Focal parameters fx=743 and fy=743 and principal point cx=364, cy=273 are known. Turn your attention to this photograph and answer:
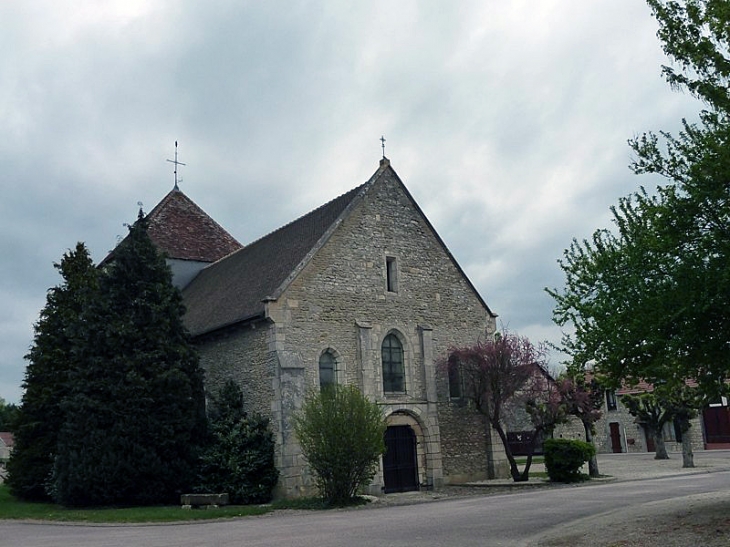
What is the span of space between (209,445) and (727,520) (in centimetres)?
1639

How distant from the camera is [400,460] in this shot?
83.7ft

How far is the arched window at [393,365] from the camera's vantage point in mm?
25828

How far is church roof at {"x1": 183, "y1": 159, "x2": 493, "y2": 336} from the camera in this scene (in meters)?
24.8

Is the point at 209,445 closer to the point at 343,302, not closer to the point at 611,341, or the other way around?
the point at 343,302

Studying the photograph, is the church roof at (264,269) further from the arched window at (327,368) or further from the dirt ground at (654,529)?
the dirt ground at (654,529)

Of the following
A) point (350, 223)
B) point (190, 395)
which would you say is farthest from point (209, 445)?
point (350, 223)

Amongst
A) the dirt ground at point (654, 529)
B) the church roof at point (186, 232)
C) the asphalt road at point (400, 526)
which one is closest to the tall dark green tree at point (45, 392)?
the church roof at point (186, 232)

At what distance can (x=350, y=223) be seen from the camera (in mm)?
25969

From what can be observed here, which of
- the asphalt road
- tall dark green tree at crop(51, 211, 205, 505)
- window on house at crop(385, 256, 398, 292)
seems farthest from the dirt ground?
tall dark green tree at crop(51, 211, 205, 505)

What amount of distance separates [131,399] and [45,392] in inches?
259

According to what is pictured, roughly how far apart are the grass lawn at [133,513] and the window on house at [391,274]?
29.1ft

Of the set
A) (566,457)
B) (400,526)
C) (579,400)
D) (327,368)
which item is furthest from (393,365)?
(400,526)

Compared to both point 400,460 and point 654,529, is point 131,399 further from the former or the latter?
point 654,529

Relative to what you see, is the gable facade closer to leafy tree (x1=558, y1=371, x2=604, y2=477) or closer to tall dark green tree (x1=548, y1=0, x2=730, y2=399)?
leafy tree (x1=558, y1=371, x2=604, y2=477)
